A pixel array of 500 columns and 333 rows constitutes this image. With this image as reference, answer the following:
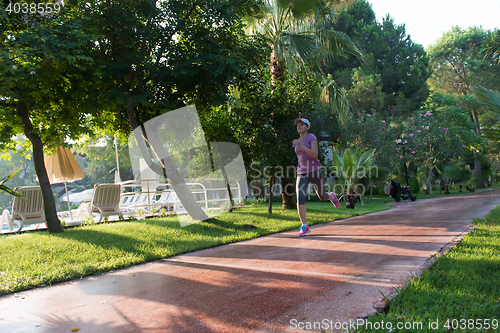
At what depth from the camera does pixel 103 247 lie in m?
5.23

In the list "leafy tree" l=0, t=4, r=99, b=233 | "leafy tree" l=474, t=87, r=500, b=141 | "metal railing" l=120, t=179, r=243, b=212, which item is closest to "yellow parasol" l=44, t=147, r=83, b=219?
"metal railing" l=120, t=179, r=243, b=212

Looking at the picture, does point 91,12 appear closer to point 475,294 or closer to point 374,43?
point 475,294

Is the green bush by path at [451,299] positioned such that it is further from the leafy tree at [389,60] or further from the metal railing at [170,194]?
the leafy tree at [389,60]

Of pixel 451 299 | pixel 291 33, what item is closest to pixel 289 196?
pixel 291 33

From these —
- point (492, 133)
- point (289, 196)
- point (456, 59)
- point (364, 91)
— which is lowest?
point (289, 196)

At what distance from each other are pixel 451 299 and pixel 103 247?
4.72 m

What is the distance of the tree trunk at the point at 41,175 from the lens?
23.0 feet

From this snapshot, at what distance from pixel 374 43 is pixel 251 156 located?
19189 millimetres

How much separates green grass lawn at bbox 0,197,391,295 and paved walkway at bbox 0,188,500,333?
10.2 inches

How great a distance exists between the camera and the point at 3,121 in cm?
703

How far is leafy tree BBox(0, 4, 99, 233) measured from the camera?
5246mm

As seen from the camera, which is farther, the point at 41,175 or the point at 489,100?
the point at 41,175

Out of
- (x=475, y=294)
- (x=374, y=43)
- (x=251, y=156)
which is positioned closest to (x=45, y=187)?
(x=251, y=156)

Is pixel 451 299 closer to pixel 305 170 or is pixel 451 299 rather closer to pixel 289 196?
pixel 305 170
